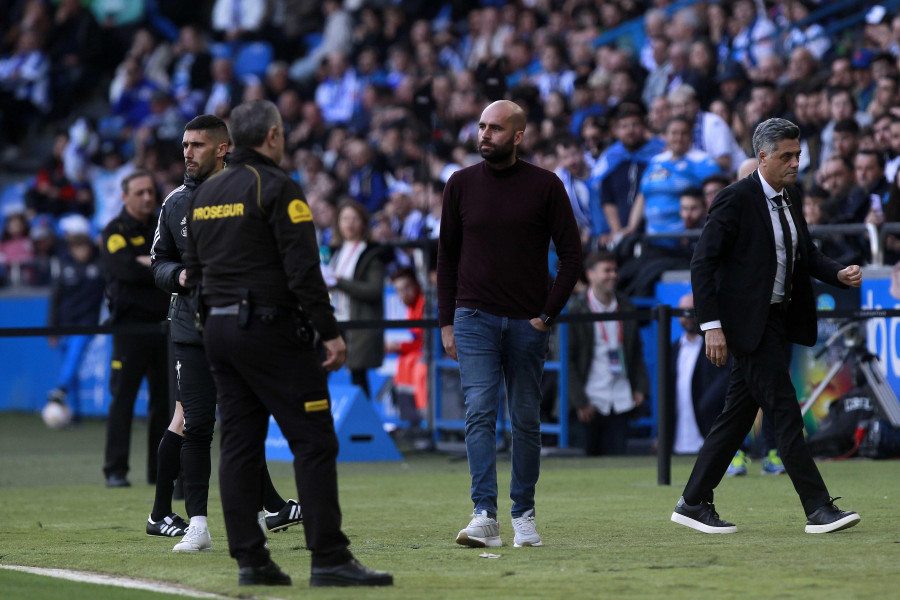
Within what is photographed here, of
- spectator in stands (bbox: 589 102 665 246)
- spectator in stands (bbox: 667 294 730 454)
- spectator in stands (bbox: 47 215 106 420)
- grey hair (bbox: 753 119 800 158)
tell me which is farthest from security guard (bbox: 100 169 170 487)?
spectator in stands (bbox: 47 215 106 420)

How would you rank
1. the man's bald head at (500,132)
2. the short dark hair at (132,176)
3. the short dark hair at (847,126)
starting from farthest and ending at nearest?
the short dark hair at (847,126) < the short dark hair at (132,176) < the man's bald head at (500,132)

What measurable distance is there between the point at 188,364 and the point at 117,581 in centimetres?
139

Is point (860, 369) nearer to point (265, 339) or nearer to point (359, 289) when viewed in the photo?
point (359, 289)

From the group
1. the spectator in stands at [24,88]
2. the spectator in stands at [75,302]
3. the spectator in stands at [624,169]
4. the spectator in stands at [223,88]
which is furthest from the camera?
the spectator in stands at [24,88]

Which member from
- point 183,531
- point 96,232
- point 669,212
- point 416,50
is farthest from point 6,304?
point 183,531

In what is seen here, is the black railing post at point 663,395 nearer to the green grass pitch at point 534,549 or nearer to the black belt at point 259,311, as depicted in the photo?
the green grass pitch at point 534,549

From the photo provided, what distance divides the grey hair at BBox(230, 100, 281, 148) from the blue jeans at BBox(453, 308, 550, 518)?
5.40 feet

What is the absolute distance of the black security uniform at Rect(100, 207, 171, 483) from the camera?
440 inches

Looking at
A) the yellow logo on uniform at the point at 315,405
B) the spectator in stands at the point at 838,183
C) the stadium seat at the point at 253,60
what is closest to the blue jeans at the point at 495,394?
the yellow logo on uniform at the point at 315,405

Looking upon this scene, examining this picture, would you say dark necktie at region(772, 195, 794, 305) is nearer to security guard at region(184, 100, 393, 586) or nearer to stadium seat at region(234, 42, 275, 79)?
security guard at region(184, 100, 393, 586)

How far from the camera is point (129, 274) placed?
1120cm

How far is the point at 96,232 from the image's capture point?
2467 centimetres

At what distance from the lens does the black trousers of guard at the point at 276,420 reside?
19.8 feet

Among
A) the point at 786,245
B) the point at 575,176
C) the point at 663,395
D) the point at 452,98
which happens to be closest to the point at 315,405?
the point at 786,245
